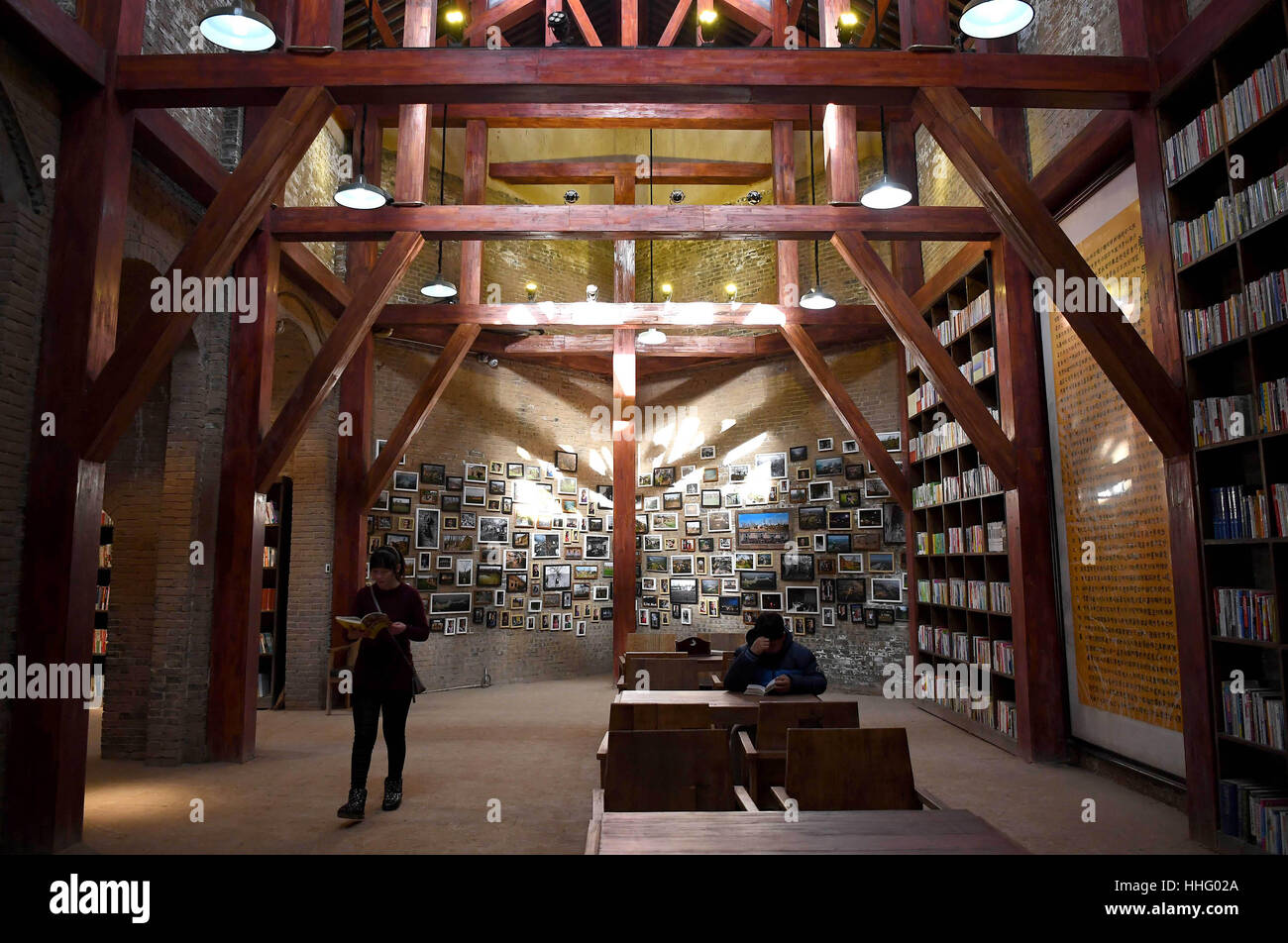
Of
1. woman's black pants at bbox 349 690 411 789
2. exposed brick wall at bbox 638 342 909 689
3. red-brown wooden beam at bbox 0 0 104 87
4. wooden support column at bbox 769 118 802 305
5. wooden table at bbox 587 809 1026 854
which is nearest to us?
wooden table at bbox 587 809 1026 854

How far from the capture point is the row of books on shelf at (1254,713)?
421 centimetres

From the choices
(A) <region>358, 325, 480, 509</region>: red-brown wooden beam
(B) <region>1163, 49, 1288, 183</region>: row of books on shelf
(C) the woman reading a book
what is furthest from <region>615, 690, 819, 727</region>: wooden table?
(A) <region>358, 325, 480, 509</region>: red-brown wooden beam

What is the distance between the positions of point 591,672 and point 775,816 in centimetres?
1127

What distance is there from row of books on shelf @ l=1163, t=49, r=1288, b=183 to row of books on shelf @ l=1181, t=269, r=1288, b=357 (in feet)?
2.99

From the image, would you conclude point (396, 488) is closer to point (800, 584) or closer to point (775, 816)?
point (800, 584)

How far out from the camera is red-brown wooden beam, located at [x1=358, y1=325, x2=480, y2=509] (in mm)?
10141

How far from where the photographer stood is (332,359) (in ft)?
25.1

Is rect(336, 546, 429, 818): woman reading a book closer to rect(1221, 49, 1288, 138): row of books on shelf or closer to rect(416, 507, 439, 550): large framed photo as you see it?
rect(1221, 49, 1288, 138): row of books on shelf

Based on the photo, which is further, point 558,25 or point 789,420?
point 789,420

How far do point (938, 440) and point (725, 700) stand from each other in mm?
5752

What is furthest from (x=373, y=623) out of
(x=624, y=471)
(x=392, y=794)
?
(x=624, y=471)

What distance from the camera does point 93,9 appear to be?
537 centimetres

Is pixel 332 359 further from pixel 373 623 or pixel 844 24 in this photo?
pixel 844 24
